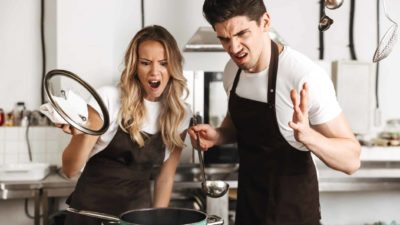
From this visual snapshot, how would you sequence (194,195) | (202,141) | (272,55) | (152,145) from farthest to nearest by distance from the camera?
(194,195), (152,145), (202,141), (272,55)

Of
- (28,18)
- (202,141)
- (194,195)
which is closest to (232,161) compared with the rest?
(194,195)

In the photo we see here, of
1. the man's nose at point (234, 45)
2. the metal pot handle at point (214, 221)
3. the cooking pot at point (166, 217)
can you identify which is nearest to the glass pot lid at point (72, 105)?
the cooking pot at point (166, 217)

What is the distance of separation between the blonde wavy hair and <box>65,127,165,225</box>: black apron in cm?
5

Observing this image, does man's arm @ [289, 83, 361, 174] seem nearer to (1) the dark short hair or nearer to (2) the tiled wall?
(1) the dark short hair

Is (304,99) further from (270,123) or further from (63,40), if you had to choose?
(63,40)

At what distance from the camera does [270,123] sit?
1761 millimetres

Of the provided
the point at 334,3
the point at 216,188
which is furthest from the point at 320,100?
the point at 216,188

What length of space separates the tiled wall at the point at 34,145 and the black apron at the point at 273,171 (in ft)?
6.95

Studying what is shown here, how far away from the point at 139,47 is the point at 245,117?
19.9 inches

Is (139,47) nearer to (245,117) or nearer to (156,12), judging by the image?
(245,117)

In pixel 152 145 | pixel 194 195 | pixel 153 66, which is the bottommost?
pixel 194 195

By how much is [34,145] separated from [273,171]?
2364 millimetres

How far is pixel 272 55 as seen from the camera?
1.75 m

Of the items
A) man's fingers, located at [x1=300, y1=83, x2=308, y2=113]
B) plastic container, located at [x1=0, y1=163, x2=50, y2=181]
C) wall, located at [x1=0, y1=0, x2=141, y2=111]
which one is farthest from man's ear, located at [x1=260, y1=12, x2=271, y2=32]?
plastic container, located at [x1=0, y1=163, x2=50, y2=181]
